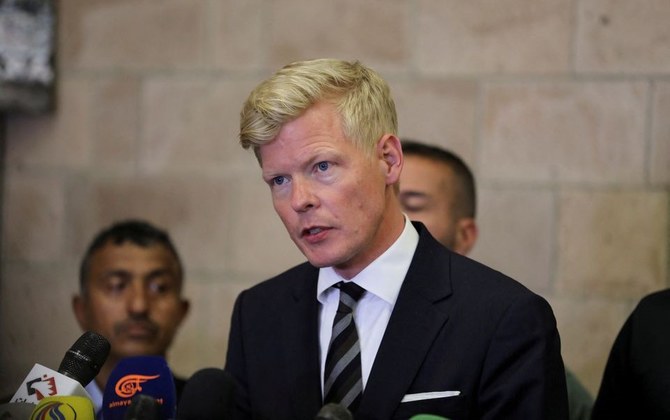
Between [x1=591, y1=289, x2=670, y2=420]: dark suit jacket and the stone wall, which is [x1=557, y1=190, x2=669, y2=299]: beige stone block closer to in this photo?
the stone wall

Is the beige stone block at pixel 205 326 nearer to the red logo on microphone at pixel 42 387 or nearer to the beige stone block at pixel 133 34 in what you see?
the beige stone block at pixel 133 34

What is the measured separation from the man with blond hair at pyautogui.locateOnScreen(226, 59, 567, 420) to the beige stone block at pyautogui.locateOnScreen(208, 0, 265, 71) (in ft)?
6.80

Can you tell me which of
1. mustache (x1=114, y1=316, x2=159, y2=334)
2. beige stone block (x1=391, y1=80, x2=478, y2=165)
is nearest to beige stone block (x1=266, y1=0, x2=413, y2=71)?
beige stone block (x1=391, y1=80, x2=478, y2=165)

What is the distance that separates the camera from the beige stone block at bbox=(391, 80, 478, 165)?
13.0 ft

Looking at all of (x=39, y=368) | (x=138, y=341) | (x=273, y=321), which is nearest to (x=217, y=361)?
(x=138, y=341)

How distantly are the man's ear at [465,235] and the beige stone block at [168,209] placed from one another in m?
1.09

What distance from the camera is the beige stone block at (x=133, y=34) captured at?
4.30 metres

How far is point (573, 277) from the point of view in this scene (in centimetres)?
380

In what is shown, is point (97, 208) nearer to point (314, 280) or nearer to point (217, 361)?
point (217, 361)

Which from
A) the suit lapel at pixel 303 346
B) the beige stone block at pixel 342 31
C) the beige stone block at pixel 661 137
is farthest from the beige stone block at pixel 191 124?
the suit lapel at pixel 303 346

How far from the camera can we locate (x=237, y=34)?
4238 mm

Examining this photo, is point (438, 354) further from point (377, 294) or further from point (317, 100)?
point (317, 100)

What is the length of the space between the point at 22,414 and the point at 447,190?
1997 millimetres

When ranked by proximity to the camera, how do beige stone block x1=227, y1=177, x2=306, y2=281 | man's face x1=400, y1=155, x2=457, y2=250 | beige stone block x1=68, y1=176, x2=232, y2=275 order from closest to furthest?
man's face x1=400, y1=155, x2=457, y2=250 → beige stone block x1=227, y1=177, x2=306, y2=281 → beige stone block x1=68, y1=176, x2=232, y2=275
